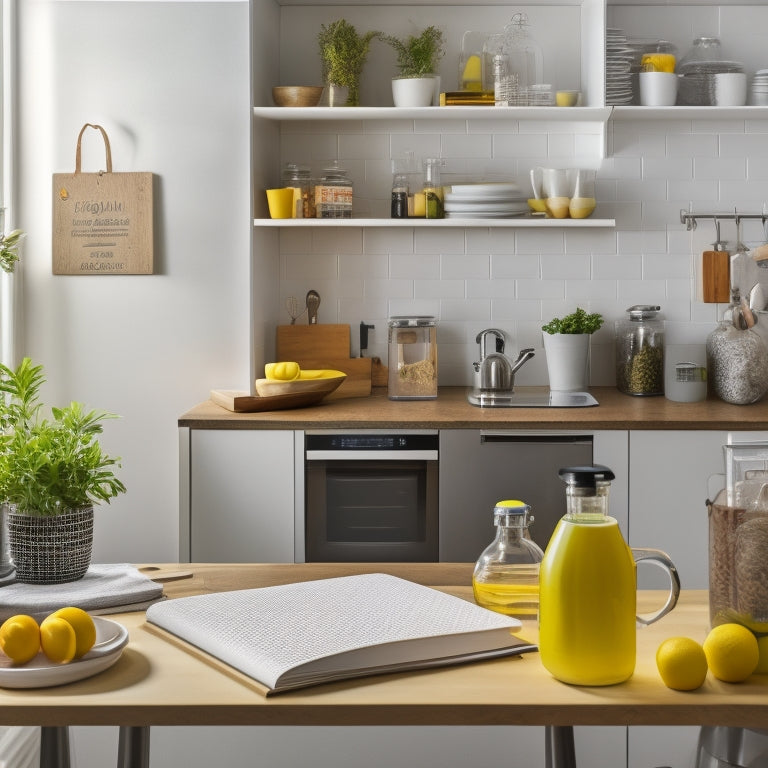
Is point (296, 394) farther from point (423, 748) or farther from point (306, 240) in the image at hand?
point (423, 748)

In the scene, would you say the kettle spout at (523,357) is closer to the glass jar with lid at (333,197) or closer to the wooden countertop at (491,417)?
the wooden countertop at (491,417)

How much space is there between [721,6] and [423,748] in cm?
310

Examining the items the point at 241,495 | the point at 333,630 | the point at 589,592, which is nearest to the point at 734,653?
the point at 589,592

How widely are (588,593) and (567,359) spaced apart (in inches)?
110

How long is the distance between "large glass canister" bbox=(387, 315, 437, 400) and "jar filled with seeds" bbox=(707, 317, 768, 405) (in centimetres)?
105

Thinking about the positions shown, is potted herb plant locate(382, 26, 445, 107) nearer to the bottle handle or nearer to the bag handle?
the bag handle

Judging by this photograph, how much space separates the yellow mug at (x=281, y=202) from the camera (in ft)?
12.6

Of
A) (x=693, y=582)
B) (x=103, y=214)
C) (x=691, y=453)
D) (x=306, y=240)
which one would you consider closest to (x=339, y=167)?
(x=306, y=240)

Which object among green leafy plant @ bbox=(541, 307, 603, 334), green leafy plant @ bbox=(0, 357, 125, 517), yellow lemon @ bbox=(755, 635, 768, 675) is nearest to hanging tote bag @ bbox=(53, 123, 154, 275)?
green leafy plant @ bbox=(541, 307, 603, 334)

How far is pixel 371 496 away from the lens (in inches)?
135

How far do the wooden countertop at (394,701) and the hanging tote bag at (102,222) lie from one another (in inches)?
111

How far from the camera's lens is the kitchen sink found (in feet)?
11.9

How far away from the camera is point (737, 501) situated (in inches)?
47.9

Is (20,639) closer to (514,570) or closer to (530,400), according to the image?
(514,570)
